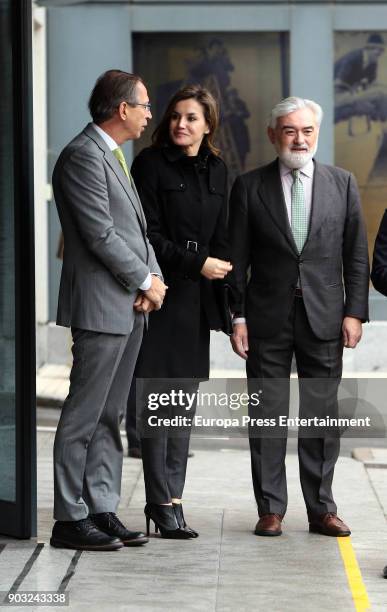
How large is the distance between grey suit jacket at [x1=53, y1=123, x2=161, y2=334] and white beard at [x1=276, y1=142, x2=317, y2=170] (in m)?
0.83

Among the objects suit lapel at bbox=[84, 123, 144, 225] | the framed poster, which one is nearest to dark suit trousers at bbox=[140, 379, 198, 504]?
suit lapel at bbox=[84, 123, 144, 225]

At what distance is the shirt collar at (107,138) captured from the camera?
21.5ft

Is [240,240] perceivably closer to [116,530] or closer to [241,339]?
[241,339]

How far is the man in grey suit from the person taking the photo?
21.0 ft

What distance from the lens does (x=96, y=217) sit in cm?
636

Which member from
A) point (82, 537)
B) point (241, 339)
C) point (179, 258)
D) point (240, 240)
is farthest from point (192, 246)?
point (82, 537)

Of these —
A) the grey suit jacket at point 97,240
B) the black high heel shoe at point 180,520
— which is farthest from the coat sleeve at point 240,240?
the black high heel shoe at point 180,520

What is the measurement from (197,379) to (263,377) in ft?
1.03

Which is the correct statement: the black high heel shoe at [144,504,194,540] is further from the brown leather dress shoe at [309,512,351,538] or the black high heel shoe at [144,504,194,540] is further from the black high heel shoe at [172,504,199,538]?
the brown leather dress shoe at [309,512,351,538]

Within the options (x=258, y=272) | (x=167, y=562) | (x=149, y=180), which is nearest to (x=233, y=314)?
(x=258, y=272)

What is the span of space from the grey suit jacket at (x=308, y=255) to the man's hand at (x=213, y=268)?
202 mm

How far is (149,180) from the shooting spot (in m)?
6.83

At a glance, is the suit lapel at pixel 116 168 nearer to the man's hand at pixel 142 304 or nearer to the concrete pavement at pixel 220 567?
the man's hand at pixel 142 304

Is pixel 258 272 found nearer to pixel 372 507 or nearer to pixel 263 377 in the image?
pixel 263 377
